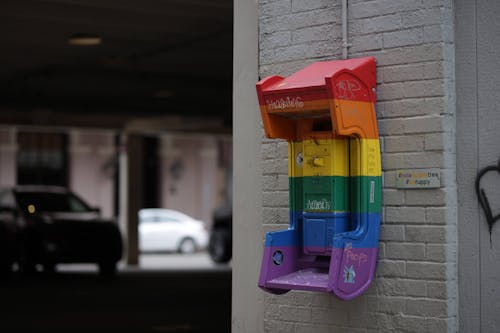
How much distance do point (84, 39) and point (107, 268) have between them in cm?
593

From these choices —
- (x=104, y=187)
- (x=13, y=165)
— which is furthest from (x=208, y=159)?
(x=13, y=165)

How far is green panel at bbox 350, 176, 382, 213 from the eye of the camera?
587 cm

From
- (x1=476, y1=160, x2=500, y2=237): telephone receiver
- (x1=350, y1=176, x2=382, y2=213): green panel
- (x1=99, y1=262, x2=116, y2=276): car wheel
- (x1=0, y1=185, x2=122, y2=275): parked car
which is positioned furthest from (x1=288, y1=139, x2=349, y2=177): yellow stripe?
(x1=99, y1=262, x2=116, y2=276): car wheel

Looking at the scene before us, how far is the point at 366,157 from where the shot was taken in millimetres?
5867

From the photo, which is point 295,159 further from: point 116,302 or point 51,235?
point 51,235

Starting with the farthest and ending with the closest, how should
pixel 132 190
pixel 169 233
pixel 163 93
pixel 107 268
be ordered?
pixel 169 233, pixel 132 190, pixel 163 93, pixel 107 268

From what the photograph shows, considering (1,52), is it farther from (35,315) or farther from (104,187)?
(104,187)

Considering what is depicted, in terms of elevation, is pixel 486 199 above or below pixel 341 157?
below

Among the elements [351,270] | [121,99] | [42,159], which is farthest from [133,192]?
[351,270]

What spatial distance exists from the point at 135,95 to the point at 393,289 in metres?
14.0

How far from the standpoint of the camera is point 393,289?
19.4 ft

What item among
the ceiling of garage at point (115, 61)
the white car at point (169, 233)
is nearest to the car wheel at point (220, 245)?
the ceiling of garage at point (115, 61)

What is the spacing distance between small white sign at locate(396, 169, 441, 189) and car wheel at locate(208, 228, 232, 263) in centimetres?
1650

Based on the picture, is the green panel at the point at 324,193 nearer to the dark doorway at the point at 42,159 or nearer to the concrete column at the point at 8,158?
the concrete column at the point at 8,158
